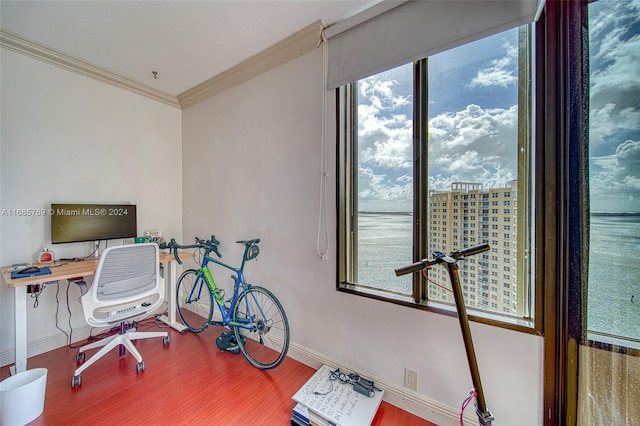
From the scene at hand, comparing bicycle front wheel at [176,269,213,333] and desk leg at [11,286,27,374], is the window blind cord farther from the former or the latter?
desk leg at [11,286,27,374]

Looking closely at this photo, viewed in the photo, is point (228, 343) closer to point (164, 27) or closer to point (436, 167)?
point (436, 167)

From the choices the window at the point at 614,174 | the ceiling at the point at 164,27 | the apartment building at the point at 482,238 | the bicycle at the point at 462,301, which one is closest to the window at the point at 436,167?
the apartment building at the point at 482,238

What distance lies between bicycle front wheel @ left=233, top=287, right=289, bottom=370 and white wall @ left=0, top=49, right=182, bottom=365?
1.71m

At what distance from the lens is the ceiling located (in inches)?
67.5

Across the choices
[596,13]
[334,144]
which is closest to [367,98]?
[334,144]

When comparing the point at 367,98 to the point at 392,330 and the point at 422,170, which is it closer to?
the point at 422,170

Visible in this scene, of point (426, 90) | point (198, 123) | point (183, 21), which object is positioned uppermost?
point (183, 21)

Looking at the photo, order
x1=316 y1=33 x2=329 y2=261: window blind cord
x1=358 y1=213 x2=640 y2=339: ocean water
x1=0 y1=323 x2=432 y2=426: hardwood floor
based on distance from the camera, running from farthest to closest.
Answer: x1=316 y1=33 x2=329 y2=261: window blind cord < x1=0 y1=323 x2=432 y2=426: hardwood floor < x1=358 y1=213 x2=640 y2=339: ocean water

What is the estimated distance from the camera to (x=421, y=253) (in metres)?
1.59

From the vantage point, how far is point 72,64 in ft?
7.57

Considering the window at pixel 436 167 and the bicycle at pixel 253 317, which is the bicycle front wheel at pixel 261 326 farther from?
the window at pixel 436 167

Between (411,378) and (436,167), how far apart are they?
4.49ft

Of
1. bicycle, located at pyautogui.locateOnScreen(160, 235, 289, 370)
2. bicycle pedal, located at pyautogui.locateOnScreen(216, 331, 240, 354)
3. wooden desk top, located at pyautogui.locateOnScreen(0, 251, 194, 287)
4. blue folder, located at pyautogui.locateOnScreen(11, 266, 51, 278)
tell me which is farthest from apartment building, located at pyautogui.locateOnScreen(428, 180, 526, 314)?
blue folder, located at pyautogui.locateOnScreen(11, 266, 51, 278)

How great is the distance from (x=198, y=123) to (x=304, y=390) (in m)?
3.01
